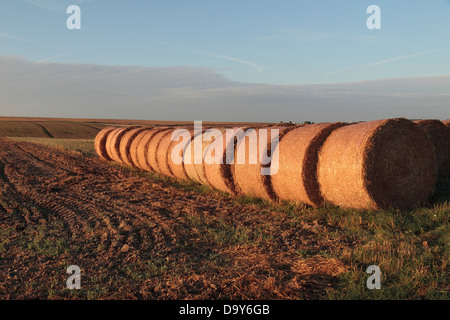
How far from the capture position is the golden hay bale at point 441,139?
402 inches

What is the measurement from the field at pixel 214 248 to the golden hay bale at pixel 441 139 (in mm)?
1204

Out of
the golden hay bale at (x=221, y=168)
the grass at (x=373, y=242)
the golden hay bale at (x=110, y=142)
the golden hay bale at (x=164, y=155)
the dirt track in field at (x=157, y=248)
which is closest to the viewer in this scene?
the grass at (x=373, y=242)

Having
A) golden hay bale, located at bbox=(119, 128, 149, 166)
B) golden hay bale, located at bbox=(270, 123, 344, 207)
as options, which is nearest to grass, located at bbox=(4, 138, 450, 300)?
golden hay bale, located at bbox=(270, 123, 344, 207)

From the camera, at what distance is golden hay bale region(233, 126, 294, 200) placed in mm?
8406

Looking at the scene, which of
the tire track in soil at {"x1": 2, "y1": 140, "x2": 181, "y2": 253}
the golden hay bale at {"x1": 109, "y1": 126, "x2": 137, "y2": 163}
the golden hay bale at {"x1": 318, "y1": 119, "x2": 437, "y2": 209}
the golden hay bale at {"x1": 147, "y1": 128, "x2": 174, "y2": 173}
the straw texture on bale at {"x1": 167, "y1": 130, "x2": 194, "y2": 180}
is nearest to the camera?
the tire track in soil at {"x1": 2, "y1": 140, "x2": 181, "y2": 253}

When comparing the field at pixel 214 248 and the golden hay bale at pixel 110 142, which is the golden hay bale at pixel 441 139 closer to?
the field at pixel 214 248

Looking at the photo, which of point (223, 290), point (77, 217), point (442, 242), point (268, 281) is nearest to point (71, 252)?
point (77, 217)

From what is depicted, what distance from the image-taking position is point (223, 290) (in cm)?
411

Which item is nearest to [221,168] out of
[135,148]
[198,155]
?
[198,155]

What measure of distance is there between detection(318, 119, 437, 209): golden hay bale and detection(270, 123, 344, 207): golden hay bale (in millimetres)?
164

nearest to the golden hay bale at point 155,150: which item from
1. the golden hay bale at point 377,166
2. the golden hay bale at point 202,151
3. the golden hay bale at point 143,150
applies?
the golden hay bale at point 143,150

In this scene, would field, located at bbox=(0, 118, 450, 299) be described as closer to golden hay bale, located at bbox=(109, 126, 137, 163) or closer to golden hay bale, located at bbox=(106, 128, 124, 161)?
golden hay bale, located at bbox=(109, 126, 137, 163)

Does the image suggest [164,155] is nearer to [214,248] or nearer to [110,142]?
[110,142]

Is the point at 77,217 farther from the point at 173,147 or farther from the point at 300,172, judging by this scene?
the point at 173,147
